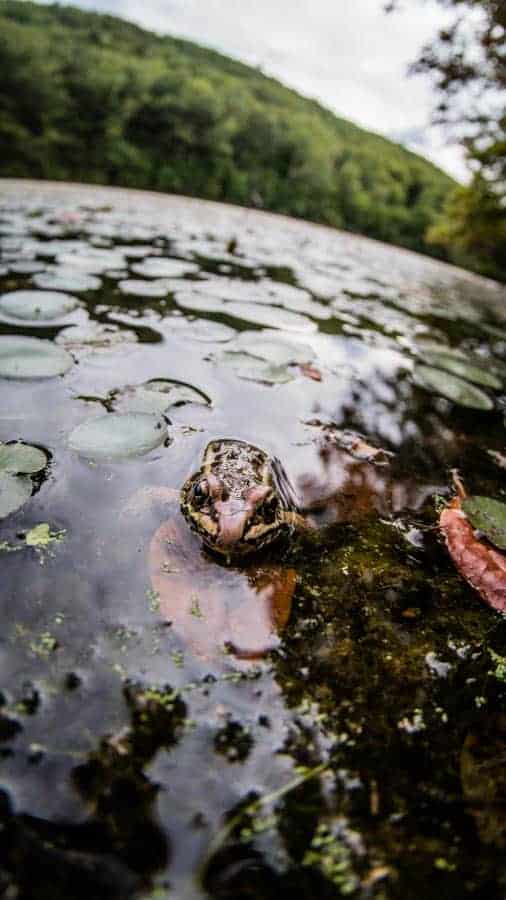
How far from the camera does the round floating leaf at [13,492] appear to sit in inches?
68.3

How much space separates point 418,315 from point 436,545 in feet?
18.5

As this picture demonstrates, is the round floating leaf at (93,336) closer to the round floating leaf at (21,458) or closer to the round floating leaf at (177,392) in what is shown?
the round floating leaf at (177,392)

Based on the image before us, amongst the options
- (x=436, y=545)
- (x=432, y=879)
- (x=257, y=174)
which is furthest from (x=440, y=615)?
(x=257, y=174)

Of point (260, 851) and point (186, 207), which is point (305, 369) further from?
point (186, 207)

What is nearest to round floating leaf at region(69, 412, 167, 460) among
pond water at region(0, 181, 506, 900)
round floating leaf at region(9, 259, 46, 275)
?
pond water at region(0, 181, 506, 900)

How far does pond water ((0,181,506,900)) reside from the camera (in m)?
1.00

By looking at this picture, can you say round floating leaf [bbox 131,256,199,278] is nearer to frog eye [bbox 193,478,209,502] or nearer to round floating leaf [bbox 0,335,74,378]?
round floating leaf [bbox 0,335,74,378]

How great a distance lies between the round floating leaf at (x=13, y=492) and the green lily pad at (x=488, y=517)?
181cm

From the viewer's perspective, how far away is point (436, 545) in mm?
2066

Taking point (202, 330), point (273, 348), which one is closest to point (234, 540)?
point (273, 348)

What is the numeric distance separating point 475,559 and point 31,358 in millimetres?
2610

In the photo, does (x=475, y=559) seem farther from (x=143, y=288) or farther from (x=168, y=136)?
(x=168, y=136)

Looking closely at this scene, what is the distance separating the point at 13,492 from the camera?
181 cm

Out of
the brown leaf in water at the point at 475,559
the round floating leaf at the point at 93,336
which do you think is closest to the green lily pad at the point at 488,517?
the brown leaf in water at the point at 475,559
